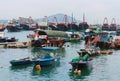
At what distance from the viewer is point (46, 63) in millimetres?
42469

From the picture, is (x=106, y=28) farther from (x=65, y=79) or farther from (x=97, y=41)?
(x=65, y=79)

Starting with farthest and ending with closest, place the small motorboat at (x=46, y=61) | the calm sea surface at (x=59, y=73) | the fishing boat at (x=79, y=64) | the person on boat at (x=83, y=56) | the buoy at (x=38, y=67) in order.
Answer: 1. the small motorboat at (x=46, y=61)
2. the person on boat at (x=83, y=56)
3. the buoy at (x=38, y=67)
4. the fishing boat at (x=79, y=64)
5. the calm sea surface at (x=59, y=73)

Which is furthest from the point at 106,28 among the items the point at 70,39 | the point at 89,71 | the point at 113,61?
the point at 89,71

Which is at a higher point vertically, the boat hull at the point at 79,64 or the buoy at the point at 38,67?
the boat hull at the point at 79,64

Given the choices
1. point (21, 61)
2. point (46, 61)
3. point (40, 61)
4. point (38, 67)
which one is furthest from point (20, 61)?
point (38, 67)

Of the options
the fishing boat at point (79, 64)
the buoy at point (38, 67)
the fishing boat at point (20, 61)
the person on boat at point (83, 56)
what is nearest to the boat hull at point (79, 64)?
the fishing boat at point (79, 64)

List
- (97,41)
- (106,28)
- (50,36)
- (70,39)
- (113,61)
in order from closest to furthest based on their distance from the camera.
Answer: (113,61) → (97,41) → (50,36) → (70,39) → (106,28)

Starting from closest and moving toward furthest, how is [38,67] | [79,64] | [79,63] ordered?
[79,63] → [79,64] → [38,67]

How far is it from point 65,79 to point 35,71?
214 inches

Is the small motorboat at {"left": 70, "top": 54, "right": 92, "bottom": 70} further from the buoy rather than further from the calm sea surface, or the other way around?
the buoy

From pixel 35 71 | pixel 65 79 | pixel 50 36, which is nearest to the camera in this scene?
pixel 65 79

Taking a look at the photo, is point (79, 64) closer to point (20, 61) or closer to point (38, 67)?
point (38, 67)

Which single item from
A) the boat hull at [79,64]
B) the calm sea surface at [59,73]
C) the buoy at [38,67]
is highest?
the boat hull at [79,64]

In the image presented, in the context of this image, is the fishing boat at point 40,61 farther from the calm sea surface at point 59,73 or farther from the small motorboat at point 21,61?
the calm sea surface at point 59,73
